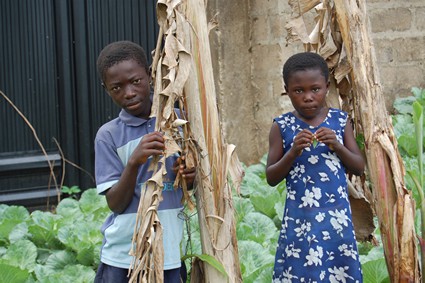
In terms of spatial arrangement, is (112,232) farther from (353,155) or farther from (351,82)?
(351,82)

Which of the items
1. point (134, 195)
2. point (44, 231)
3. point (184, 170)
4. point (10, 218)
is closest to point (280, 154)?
point (184, 170)

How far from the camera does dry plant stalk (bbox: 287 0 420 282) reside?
10.3ft

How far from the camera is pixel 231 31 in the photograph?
5891 mm

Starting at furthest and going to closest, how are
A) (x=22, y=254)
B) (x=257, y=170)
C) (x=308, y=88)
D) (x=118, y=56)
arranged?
1. (x=257, y=170)
2. (x=22, y=254)
3. (x=308, y=88)
4. (x=118, y=56)

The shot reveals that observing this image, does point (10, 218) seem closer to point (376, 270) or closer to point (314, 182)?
point (376, 270)

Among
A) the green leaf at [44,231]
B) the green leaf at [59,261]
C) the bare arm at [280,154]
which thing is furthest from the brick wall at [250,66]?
the bare arm at [280,154]

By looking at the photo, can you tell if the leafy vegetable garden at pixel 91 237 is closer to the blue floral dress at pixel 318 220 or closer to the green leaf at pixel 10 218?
the green leaf at pixel 10 218

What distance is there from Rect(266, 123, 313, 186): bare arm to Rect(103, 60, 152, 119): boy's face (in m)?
0.53

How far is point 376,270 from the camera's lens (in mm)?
3568

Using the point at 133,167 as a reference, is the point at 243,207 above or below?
below

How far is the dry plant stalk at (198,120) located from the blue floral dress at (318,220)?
21 cm

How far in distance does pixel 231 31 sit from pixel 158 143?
10.5 ft

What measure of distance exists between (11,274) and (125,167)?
3.92 ft

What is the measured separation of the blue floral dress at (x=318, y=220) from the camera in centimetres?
304
